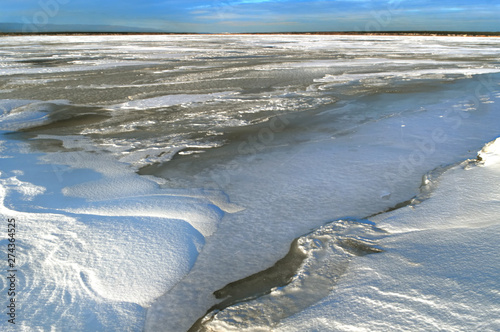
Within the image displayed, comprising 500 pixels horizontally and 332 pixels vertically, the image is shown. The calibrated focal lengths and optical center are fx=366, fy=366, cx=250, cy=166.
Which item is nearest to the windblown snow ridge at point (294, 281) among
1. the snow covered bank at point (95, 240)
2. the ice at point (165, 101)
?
the snow covered bank at point (95, 240)

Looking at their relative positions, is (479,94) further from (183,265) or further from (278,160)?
(183,265)

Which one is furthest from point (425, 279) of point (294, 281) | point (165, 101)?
point (165, 101)

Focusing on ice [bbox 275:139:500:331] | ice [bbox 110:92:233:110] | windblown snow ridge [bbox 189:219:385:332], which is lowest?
windblown snow ridge [bbox 189:219:385:332]

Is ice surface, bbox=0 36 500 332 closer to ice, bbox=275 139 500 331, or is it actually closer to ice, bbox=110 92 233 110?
ice, bbox=275 139 500 331

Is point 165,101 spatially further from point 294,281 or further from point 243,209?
point 294,281

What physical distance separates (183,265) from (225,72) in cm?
928

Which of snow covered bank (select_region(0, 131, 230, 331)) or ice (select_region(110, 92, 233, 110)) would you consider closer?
snow covered bank (select_region(0, 131, 230, 331))

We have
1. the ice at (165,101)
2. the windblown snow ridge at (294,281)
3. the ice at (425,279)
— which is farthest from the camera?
the ice at (165,101)

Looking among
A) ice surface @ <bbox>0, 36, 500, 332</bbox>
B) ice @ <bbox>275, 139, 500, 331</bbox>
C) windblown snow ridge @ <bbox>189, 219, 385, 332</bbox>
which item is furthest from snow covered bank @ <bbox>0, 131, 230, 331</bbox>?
ice @ <bbox>275, 139, 500, 331</bbox>

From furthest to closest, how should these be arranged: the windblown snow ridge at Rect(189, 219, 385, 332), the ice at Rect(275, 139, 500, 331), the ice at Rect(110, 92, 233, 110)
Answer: the ice at Rect(110, 92, 233, 110), the windblown snow ridge at Rect(189, 219, 385, 332), the ice at Rect(275, 139, 500, 331)

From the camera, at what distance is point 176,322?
1.77 meters

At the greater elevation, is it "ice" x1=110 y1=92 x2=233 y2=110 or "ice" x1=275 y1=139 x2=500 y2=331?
"ice" x1=110 y1=92 x2=233 y2=110

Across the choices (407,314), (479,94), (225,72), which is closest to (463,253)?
(407,314)

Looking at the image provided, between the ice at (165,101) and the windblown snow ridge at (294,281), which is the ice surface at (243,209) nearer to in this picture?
the windblown snow ridge at (294,281)
